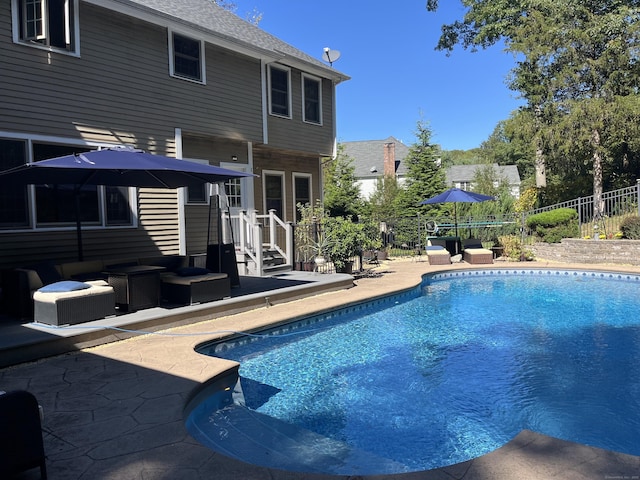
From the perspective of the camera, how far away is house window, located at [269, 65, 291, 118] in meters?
Result: 12.6

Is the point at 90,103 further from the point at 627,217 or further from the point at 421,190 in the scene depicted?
the point at 421,190

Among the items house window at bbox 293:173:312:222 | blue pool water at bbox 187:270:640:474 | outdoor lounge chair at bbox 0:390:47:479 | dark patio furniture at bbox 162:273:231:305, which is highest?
house window at bbox 293:173:312:222

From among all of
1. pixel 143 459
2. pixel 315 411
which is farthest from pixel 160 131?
pixel 143 459

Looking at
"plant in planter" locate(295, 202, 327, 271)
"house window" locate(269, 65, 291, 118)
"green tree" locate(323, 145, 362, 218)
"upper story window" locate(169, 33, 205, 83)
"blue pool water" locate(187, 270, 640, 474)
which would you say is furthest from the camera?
"green tree" locate(323, 145, 362, 218)

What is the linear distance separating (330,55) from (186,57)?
21.1 ft

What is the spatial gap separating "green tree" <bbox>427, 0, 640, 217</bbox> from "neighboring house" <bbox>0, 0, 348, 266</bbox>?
10.2 m

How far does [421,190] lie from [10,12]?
18.7 m

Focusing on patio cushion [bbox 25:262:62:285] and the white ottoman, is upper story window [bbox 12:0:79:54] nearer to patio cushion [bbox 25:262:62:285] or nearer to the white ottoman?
patio cushion [bbox 25:262:62:285]

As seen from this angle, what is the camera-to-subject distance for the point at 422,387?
5.02 meters

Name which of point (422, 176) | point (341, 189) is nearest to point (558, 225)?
point (422, 176)

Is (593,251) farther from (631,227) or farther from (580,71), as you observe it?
(580,71)

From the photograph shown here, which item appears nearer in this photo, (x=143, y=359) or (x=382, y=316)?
(x=143, y=359)

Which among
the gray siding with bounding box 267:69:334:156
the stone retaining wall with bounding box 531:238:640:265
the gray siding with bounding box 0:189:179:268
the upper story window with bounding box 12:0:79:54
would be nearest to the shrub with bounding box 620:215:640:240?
the stone retaining wall with bounding box 531:238:640:265

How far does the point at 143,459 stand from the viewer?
295cm
